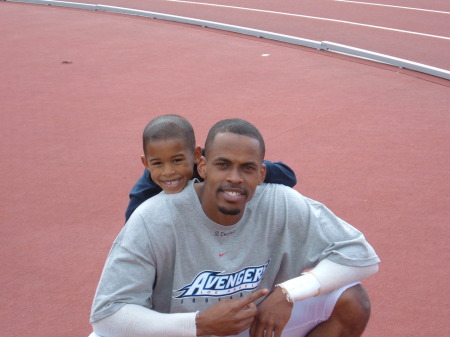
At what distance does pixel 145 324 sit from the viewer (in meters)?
2.48

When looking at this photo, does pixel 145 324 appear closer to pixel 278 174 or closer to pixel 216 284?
pixel 216 284

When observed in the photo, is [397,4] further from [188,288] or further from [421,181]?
[188,288]

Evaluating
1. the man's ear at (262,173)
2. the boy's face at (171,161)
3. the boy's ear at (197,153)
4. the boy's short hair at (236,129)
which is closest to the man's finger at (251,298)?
the man's ear at (262,173)

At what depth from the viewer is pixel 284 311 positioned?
267 cm

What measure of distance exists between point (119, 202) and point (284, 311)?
264 cm

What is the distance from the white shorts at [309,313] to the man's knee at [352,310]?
0.06ft

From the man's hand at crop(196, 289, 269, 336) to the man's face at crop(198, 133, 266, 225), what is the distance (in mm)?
306

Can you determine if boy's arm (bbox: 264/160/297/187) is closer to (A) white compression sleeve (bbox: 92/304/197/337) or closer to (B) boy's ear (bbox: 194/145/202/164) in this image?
(B) boy's ear (bbox: 194/145/202/164)

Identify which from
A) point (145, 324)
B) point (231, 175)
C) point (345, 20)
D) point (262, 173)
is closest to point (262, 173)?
point (262, 173)

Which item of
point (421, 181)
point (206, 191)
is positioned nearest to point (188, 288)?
point (206, 191)

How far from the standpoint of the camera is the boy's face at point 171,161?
304 centimetres

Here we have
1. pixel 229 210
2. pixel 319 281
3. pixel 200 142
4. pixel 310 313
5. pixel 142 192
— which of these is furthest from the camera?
pixel 200 142

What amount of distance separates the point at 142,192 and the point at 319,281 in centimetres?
85

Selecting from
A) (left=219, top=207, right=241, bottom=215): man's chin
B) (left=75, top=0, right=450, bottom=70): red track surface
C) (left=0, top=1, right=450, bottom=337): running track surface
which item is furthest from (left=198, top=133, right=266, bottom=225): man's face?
(left=75, top=0, right=450, bottom=70): red track surface
